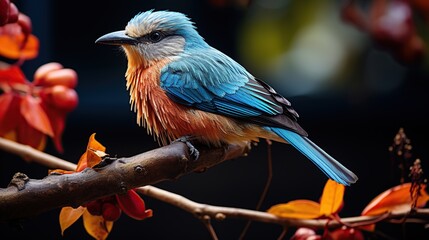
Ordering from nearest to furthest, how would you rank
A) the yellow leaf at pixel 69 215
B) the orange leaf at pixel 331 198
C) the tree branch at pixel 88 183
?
the tree branch at pixel 88 183
the yellow leaf at pixel 69 215
the orange leaf at pixel 331 198

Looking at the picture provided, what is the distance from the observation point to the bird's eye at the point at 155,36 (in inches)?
55.2

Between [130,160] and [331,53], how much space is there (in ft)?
2.12

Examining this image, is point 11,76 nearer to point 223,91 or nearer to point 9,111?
point 9,111

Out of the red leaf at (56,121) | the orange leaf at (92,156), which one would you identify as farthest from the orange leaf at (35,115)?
the orange leaf at (92,156)

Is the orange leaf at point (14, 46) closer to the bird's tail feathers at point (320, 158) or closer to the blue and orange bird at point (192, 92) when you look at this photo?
the blue and orange bird at point (192, 92)

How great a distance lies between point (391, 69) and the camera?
8.16 feet

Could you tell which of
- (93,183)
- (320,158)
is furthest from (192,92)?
(93,183)

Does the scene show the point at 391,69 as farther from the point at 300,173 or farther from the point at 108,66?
the point at 108,66

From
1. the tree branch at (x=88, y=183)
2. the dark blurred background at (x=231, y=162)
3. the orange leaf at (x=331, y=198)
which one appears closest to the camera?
the tree branch at (x=88, y=183)

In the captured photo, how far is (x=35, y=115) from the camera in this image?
119 centimetres

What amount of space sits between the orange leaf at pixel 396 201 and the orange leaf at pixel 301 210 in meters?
0.08

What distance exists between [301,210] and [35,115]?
0.43 m

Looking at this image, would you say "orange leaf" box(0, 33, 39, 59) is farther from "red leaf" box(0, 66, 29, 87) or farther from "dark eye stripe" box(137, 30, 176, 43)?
"dark eye stripe" box(137, 30, 176, 43)

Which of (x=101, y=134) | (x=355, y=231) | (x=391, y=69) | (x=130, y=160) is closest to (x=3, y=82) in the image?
(x=130, y=160)
